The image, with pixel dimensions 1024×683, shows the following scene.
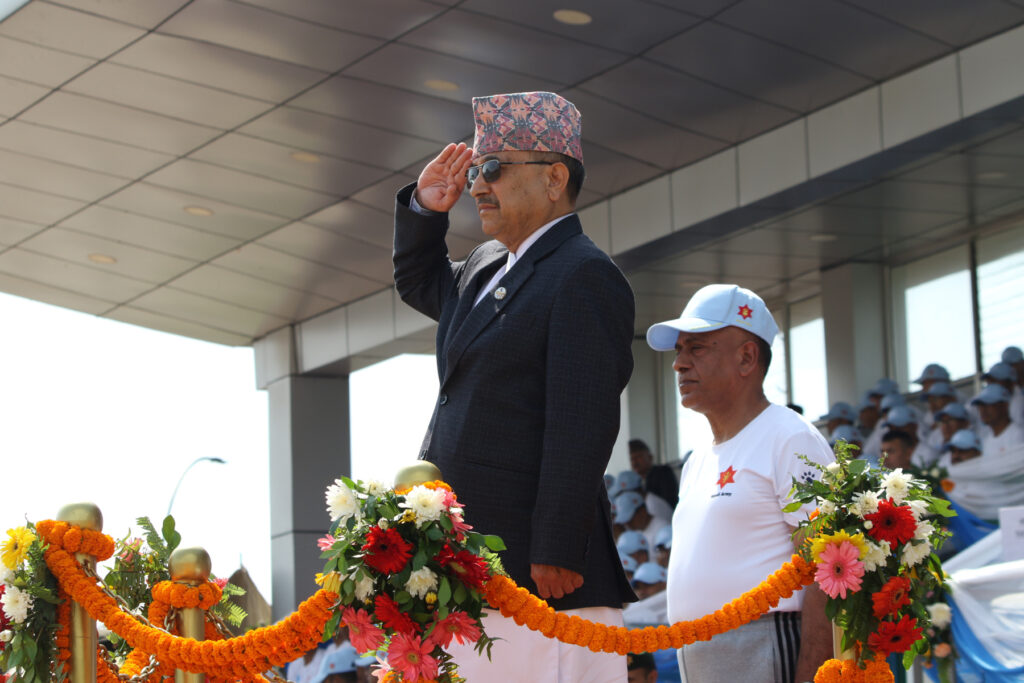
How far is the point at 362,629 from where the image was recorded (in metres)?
3.35

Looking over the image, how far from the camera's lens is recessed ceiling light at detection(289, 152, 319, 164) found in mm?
14508

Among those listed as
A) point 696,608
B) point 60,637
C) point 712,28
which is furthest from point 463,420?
point 712,28

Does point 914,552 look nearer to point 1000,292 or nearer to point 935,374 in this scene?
point 935,374

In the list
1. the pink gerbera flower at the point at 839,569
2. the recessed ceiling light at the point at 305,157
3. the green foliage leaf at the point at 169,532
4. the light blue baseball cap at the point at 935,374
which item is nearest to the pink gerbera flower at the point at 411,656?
the pink gerbera flower at the point at 839,569

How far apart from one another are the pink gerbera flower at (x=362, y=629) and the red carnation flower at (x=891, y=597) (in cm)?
136

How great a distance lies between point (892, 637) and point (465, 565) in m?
1.26

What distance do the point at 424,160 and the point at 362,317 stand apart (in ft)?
19.7

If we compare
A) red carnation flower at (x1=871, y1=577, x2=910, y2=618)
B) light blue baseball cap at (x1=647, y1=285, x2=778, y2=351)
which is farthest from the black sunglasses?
red carnation flower at (x1=871, y1=577, x2=910, y2=618)

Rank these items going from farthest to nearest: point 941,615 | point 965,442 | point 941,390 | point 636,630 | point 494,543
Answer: point 941,390 → point 965,442 → point 941,615 → point 636,630 → point 494,543

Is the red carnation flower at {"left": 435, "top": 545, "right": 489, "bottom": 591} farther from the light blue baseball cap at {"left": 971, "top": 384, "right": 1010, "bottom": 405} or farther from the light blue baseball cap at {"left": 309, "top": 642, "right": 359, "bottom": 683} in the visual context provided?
the light blue baseball cap at {"left": 971, "top": 384, "right": 1010, "bottom": 405}

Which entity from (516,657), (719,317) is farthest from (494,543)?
(719,317)

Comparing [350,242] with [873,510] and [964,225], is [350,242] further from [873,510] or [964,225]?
[873,510]

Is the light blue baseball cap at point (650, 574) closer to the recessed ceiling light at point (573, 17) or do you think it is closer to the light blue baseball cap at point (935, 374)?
the light blue baseball cap at point (935, 374)

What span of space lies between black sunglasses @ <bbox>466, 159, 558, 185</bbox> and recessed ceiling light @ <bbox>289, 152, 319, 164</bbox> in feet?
34.7
